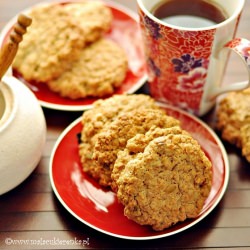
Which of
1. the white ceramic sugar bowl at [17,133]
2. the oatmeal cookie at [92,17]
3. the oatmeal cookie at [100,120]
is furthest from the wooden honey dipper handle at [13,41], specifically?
the oatmeal cookie at [92,17]

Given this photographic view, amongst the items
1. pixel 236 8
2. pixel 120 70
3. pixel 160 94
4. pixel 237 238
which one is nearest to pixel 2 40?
pixel 120 70

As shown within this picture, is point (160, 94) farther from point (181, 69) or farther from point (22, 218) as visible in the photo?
point (22, 218)

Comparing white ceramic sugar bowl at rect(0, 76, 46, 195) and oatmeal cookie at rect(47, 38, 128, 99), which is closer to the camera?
white ceramic sugar bowl at rect(0, 76, 46, 195)

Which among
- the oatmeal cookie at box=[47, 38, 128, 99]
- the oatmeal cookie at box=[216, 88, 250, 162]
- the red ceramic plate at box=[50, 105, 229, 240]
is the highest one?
the oatmeal cookie at box=[47, 38, 128, 99]

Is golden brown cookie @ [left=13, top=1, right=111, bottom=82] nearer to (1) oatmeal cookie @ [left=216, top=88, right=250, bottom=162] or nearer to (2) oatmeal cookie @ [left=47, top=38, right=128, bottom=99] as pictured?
(2) oatmeal cookie @ [left=47, top=38, right=128, bottom=99]

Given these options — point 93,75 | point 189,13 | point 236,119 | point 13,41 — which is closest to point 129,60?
point 93,75

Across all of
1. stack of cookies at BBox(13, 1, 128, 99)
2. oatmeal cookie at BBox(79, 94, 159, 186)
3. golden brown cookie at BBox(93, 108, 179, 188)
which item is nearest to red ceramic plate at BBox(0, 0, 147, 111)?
stack of cookies at BBox(13, 1, 128, 99)

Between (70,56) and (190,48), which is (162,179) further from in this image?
(70,56)
